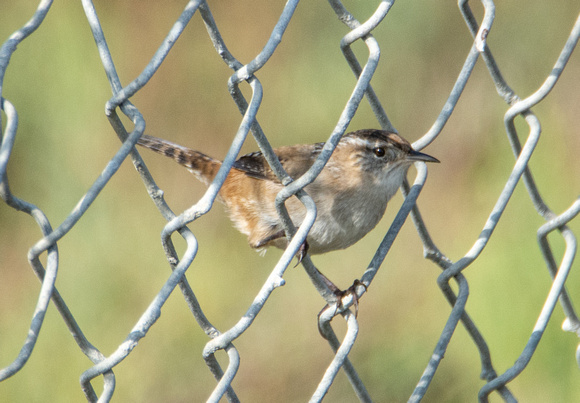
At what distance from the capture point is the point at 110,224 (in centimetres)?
404

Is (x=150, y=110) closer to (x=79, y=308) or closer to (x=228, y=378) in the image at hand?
(x=79, y=308)

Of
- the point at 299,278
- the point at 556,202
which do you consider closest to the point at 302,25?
the point at 299,278

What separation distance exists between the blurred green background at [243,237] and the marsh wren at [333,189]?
0.80m

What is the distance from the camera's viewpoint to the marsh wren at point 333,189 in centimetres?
277

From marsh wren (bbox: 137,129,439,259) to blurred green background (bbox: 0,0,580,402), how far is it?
803mm

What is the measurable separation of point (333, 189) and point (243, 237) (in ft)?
5.00

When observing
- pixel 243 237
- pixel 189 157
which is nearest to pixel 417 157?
pixel 189 157

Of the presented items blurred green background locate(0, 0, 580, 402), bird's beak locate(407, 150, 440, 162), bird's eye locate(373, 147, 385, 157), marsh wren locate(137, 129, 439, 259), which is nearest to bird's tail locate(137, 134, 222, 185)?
marsh wren locate(137, 129, 439, 259)

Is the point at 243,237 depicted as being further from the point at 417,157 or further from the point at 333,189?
the point at 417,157

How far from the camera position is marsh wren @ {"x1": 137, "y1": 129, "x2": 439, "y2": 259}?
2.77 meters

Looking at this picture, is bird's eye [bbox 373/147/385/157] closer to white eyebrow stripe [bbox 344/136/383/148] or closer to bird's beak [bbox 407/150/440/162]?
white eyebrow stripe [bbox 344/136/383/148]

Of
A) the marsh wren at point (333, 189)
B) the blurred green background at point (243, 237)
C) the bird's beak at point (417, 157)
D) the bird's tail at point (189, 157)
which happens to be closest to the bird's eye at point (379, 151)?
the marsh wren at point (333, 189)

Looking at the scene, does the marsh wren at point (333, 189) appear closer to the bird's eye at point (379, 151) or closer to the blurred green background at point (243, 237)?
A: the bird's eye at point (379, 151)

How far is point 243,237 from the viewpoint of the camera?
4273 millimetres
